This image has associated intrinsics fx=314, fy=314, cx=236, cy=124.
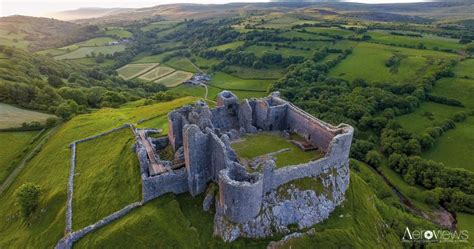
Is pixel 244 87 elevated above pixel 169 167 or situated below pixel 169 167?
below

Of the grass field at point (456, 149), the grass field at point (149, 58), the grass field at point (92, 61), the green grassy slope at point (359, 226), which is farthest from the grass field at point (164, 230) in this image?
the grass field at point (149, 58)

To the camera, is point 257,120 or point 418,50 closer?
point 257,120

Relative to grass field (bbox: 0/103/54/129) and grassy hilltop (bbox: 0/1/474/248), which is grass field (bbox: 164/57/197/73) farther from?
grass field (bbox: 0/103/54/129)

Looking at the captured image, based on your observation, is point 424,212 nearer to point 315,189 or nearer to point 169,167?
point 315,189

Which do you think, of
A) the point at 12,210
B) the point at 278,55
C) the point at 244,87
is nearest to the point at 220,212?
the point at 12,210

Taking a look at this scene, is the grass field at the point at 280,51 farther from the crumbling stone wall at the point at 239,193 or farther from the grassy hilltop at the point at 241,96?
the crumbling stone wall at the point at 239,193

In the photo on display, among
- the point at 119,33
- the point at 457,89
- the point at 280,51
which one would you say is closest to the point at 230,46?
the point at 280,51
